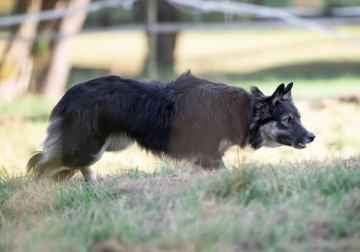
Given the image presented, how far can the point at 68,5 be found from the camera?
46.8 ft

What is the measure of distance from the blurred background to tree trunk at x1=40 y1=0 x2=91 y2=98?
0.03 metres

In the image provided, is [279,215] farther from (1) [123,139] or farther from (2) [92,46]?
(2) [92,46]

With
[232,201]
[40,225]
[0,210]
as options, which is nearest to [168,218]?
[232,201]

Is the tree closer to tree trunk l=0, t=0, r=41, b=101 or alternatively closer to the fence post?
tree trunk l=0, t=0, r=41, b=101

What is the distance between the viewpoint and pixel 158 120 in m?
6.31

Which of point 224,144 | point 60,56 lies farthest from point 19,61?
point 224,144

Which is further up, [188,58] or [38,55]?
[38,55]

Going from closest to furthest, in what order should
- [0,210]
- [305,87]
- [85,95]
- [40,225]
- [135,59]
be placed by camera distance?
[40,225] → [0,210] → [85,95] → [305,87] → [135,59]

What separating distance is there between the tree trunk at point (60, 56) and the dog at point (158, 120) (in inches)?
324

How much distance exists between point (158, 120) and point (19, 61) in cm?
835

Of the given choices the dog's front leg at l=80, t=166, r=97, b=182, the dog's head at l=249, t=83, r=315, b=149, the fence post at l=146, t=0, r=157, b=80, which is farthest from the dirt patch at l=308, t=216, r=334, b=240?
the fence post at l=146, t=0, r=157, b=80

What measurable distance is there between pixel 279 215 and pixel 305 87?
440 inches

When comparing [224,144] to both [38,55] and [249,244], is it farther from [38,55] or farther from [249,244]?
[38,55]

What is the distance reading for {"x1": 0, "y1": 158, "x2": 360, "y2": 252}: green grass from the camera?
408 centimetres
